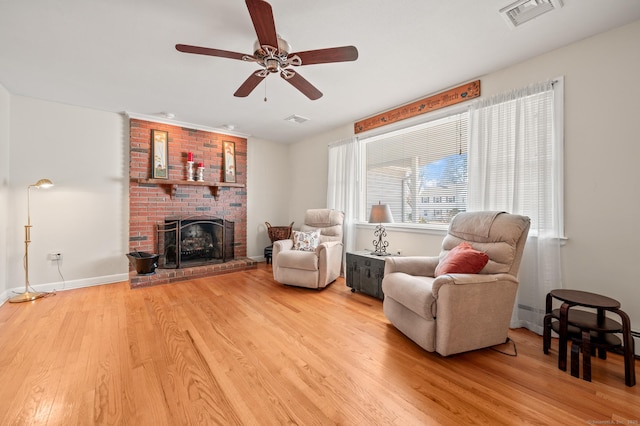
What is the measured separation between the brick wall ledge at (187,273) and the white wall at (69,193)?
60cm

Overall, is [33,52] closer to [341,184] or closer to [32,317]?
[32,317]

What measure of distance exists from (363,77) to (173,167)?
133 inches

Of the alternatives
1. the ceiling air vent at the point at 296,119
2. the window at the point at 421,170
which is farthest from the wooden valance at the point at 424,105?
the ceiling air vent at the point at 296,119

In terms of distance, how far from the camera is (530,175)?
2.46 meters

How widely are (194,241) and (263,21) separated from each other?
12.9ft

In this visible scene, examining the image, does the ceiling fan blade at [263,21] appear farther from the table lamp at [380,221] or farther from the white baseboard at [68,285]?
the white baseboard at [68,285]

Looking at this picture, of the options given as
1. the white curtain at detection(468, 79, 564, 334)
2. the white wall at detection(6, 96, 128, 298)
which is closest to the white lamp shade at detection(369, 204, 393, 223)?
the white curtain at detection(468, 79, 564, 334)

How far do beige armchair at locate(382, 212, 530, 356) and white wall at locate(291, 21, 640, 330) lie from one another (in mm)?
570

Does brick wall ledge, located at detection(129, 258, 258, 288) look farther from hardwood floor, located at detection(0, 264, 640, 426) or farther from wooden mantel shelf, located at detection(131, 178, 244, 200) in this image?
wooden mantel shelf, located at detection(131, 178, 244, 200)

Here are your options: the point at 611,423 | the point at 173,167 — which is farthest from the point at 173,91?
the point at 611,423

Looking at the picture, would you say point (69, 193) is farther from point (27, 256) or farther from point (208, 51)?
point (208, 51)

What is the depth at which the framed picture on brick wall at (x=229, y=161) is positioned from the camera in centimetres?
491

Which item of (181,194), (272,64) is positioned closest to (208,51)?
(272,64)

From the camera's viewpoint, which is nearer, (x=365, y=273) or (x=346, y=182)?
(x=365, y=273)
